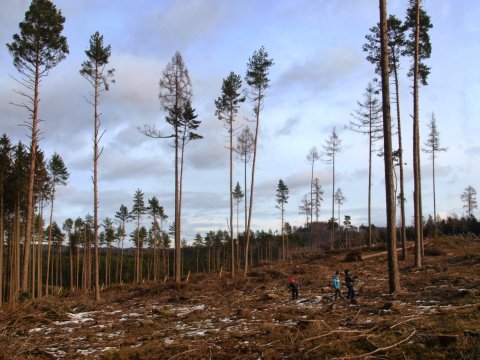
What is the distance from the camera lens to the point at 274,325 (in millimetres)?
10391

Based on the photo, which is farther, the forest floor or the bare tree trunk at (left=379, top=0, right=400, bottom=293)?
the bare tree trunk at (left=379, top=0, right=400, bottom=293)

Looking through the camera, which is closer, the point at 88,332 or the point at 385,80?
the point at 88,332

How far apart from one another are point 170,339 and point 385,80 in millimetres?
11386

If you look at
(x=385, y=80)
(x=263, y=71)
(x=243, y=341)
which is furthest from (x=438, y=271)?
(x=263, y=71)

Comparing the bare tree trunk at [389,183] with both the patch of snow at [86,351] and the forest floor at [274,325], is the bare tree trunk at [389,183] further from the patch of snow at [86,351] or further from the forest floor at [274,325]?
the patch of snow at [86,351]

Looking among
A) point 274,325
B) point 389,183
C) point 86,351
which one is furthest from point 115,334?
point 389,183

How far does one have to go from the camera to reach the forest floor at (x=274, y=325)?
764 cm

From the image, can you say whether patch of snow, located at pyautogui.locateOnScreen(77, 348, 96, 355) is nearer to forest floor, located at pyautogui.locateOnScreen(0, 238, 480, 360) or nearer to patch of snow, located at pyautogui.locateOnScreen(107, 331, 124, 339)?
forest floor, located at pyautogui.locateOnScreen(0, 238, 480, 360)

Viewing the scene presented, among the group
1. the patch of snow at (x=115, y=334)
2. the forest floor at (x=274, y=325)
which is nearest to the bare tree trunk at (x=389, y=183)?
the forest floor at (x=274, y=325)

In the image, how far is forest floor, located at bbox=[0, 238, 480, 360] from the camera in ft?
25.1

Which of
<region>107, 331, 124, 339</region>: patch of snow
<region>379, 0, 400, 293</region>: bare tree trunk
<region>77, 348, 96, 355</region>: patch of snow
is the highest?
<region>379, 0, 400, 293</region>: bare tree trunk

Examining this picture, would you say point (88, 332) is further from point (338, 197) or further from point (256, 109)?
point (338, 197)

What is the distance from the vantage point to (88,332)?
12.2 meters

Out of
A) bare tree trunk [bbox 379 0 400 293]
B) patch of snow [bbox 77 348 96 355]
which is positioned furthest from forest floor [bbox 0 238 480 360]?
bare tree trunk [bbox 379 0 400 293]
